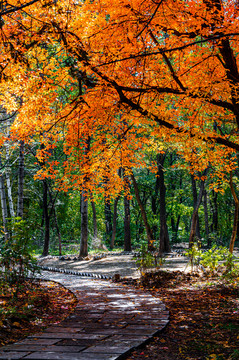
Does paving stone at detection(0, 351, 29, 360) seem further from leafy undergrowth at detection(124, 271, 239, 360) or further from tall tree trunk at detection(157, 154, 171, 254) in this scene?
tall tree trunk at detection(157, 154, 171, 254)

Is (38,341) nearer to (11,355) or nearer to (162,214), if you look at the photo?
(11,355)

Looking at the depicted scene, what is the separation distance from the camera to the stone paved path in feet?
10.2

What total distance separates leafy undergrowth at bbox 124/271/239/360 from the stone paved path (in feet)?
0.59

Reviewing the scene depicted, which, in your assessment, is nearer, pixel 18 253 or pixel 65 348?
pixel 65 348

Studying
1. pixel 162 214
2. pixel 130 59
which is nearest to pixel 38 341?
pixel 130 59

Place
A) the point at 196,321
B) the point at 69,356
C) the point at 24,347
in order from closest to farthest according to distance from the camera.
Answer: the point at 69,356
the point at 24,347
the point at 196,321

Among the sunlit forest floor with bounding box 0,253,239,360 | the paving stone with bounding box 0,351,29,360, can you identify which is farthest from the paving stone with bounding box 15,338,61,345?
the paving stone with bounding box 0,351,29,360

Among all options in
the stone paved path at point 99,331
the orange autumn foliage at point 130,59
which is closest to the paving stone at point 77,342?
the stone paved path at point 99,331

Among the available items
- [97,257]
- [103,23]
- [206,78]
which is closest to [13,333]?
[206,78]

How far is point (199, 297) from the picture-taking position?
6.03 metres

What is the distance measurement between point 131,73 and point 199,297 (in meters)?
4.31

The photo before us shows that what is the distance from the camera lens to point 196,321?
4.52 metres

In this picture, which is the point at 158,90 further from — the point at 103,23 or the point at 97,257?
the point at 97,257

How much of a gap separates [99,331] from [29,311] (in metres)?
1.25
